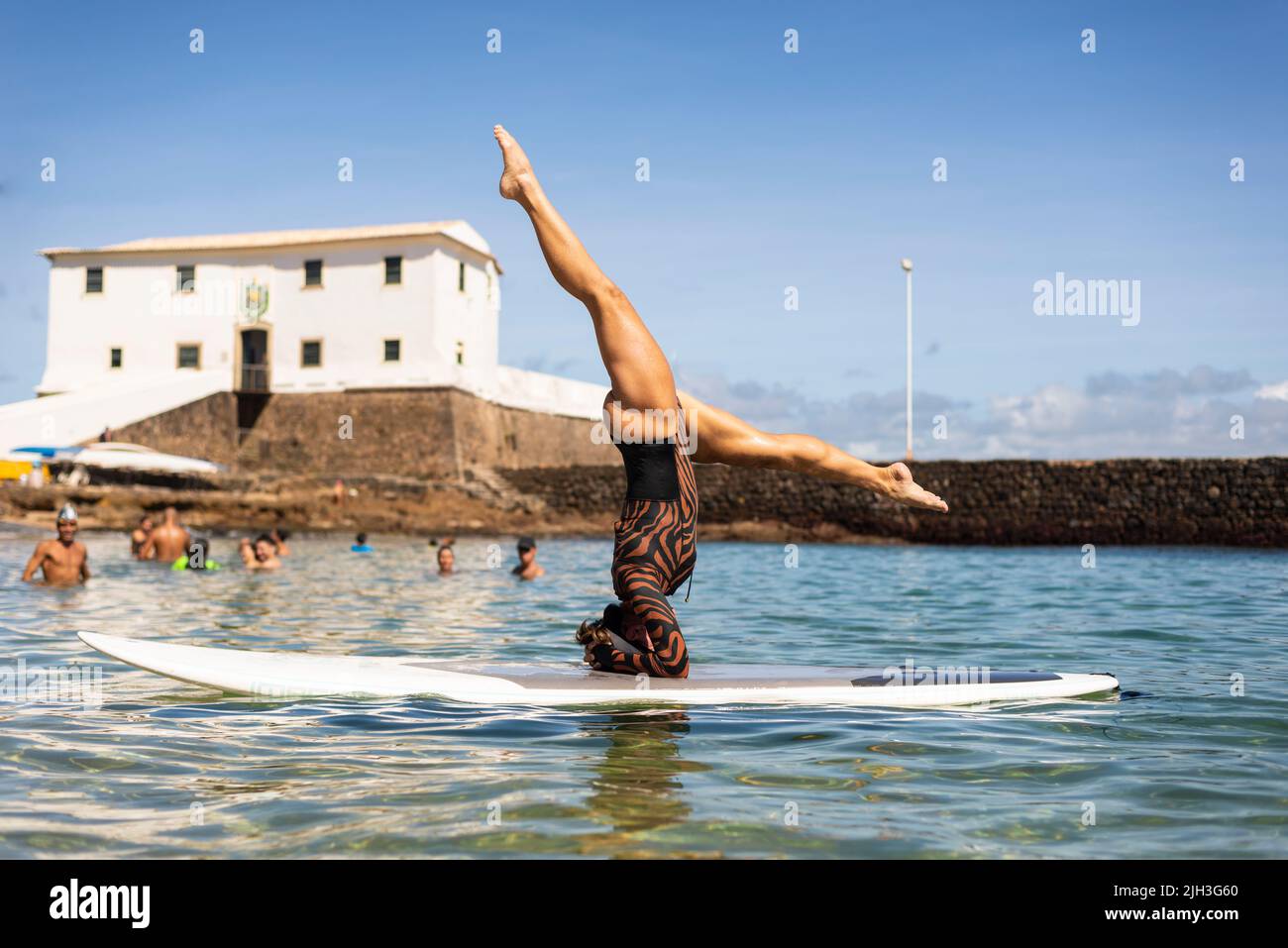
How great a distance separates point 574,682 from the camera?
5820mm

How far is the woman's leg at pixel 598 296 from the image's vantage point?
5.06 meters

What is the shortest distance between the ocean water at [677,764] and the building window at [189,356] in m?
35.3

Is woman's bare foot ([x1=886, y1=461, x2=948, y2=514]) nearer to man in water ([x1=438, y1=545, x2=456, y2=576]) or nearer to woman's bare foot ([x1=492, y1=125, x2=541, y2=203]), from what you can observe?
woman's bare foot ([x1=492, y1=125, x2=541, y2=203])

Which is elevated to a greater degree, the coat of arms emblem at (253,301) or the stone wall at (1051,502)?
the coat of arms emblem at (253,301)

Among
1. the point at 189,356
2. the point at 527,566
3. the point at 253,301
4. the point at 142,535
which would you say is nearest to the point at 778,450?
the point at 527,566

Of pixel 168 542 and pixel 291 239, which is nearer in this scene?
pixel 168 542

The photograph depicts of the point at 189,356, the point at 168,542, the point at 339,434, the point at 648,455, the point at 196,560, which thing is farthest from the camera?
the point at 189,356

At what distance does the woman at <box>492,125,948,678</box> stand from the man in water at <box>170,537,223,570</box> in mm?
12758

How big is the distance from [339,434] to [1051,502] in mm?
25416

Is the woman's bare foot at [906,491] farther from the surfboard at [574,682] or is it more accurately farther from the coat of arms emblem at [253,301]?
the coat of arms emblem at [253,301]

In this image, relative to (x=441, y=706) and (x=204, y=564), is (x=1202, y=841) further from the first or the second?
(x=204, y=564)

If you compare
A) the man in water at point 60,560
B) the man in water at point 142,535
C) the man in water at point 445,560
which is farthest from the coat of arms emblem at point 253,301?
the man in water at point 60,560

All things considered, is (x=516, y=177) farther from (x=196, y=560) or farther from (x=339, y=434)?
(x=339, y=434)

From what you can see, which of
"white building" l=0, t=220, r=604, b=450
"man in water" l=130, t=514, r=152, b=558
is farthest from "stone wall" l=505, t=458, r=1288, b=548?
"man in water" l=130, t=514, r=152, b=558
